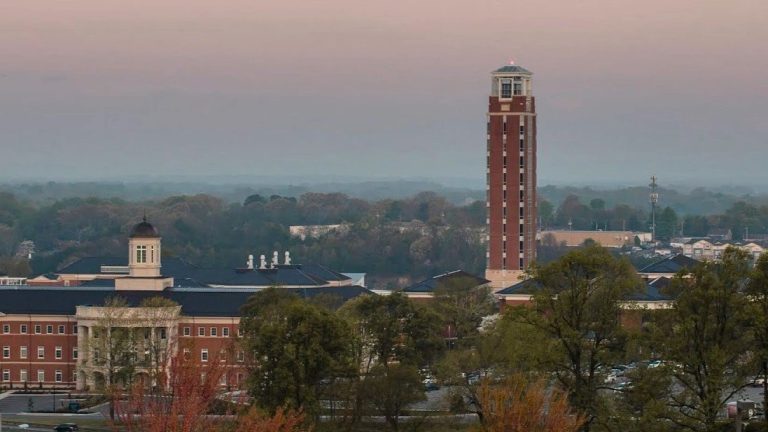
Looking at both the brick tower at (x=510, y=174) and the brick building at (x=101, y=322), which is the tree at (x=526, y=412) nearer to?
the brick building at (x=101, y=322)

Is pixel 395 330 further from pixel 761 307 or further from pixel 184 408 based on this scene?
pixel 184 408

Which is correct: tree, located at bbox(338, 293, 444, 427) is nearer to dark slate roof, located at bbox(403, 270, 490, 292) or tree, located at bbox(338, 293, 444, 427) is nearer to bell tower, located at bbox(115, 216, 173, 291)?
bell tower, located at bbox(115, 216, 173, 291)

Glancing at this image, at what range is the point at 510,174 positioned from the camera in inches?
5418

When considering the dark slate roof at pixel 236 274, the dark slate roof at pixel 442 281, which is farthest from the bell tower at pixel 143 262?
the dark slate roof at pixel 442 281

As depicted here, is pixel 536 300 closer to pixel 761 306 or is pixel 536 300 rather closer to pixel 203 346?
pixel 761 306

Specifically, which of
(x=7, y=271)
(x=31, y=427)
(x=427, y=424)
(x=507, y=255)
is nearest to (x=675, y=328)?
(x=427, y=424)

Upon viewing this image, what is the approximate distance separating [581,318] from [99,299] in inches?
1829

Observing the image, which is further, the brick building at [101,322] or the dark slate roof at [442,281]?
the dark slate roof at [442,281]

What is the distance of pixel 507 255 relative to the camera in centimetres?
13925

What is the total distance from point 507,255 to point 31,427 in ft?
184

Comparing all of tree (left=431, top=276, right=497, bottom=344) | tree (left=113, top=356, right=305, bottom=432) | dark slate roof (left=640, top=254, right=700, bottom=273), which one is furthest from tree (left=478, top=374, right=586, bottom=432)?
dark slate roof (left=640, top=254, right=700, bottom=273)

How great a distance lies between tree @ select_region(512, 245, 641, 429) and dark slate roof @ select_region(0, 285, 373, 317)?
133 feet

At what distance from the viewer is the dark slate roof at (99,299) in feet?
361

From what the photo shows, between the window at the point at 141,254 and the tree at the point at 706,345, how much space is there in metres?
51.1
